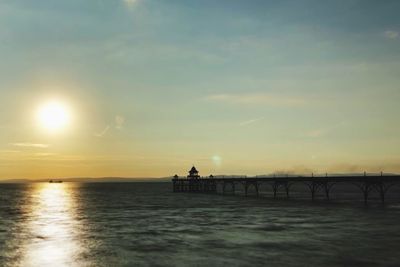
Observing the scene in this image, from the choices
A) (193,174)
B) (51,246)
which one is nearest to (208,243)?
(51,246)

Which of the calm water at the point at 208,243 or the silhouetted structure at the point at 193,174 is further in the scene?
the silhouetted structure at the point at 193,174

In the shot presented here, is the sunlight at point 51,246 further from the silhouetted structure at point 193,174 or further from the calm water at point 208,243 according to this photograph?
the silhouetted structure at point 193,174

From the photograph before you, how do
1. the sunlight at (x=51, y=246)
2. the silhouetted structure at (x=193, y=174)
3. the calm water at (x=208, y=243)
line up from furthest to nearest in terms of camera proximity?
the silhouetted structure at (x=193, y=174)
the sunlight at (x=51, y=246)
the calm water at (x=208, y=243)

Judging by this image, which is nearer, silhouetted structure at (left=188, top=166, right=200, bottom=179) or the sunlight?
the sunlight

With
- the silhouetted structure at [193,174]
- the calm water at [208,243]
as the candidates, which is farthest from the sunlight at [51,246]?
the silhouetted structure at [193,174]

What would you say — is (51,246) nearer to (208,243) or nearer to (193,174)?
(208,243)

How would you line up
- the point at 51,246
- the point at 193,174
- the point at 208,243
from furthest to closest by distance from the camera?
the point at 193,174 → the point at 208,243 → the point at 51,246

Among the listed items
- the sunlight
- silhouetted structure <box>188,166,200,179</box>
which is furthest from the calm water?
silhouetted structure <box>188,166,200,179</box>

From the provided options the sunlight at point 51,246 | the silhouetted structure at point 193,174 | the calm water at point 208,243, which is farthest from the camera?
the silhouetted structure at point 193,174

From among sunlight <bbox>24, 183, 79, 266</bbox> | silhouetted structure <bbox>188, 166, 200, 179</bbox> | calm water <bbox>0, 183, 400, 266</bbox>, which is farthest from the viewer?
silhouetted structure <bbox>188, 166, 200, 179</bbox>

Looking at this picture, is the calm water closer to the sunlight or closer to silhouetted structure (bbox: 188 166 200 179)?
the sunlight

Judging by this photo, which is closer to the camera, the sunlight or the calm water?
the calm water

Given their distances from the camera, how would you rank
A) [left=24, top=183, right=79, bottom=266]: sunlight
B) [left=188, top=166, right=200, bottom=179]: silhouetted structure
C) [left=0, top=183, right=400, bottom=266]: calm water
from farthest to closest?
1. [left=188, top=166, right=200, bottom=179]: silhouetted structure
2. [left=24, top=183, right=79, bottom=266]: sunlight
3. [left=0, top=183, right=400, bottom=266]: calm water

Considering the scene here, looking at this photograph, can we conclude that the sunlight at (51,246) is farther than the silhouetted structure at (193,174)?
No
